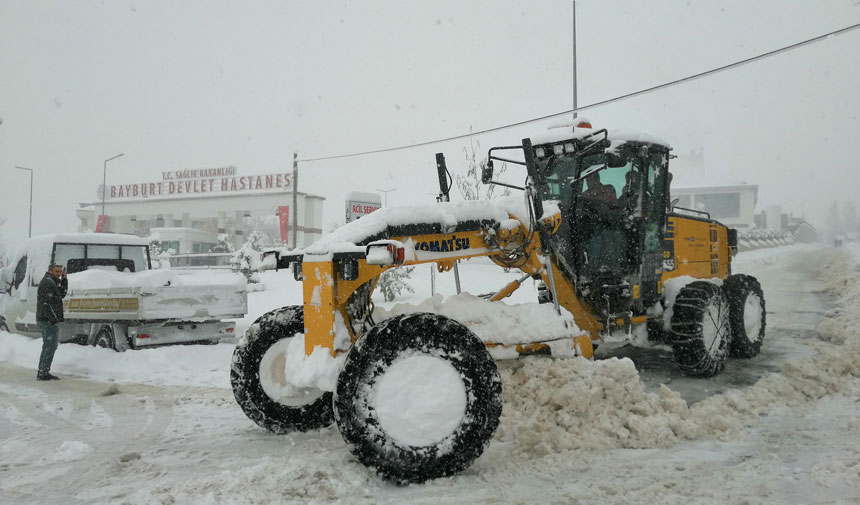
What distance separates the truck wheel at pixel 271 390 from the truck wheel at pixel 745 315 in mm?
5447

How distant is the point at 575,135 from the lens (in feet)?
18.9

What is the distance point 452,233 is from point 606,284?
89.6 inches

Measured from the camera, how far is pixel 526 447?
402 centimetres

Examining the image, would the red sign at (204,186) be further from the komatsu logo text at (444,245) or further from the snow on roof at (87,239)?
the komatsu logo text at (444,245)

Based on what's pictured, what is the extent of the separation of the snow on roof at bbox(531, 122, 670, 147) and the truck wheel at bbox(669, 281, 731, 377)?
70.6 inches

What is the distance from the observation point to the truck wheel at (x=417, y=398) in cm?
345

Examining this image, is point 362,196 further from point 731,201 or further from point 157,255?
point 731,201

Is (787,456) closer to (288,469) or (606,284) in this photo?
(606,284)

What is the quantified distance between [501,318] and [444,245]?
0.74 meters

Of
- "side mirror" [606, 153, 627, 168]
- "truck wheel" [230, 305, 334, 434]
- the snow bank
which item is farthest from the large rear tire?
"side mirror" [606, 153, 627, 168]

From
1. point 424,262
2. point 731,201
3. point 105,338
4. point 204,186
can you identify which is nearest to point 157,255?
point 105,338

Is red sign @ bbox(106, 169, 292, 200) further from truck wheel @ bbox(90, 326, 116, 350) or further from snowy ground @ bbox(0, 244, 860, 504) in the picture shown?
snowy ground @ bbox(0, 244, 860, 504)

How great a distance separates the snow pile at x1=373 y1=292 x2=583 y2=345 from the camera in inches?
176

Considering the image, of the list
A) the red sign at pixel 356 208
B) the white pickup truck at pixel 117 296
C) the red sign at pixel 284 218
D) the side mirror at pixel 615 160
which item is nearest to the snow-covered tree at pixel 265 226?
the red sign at pixel 284 218
